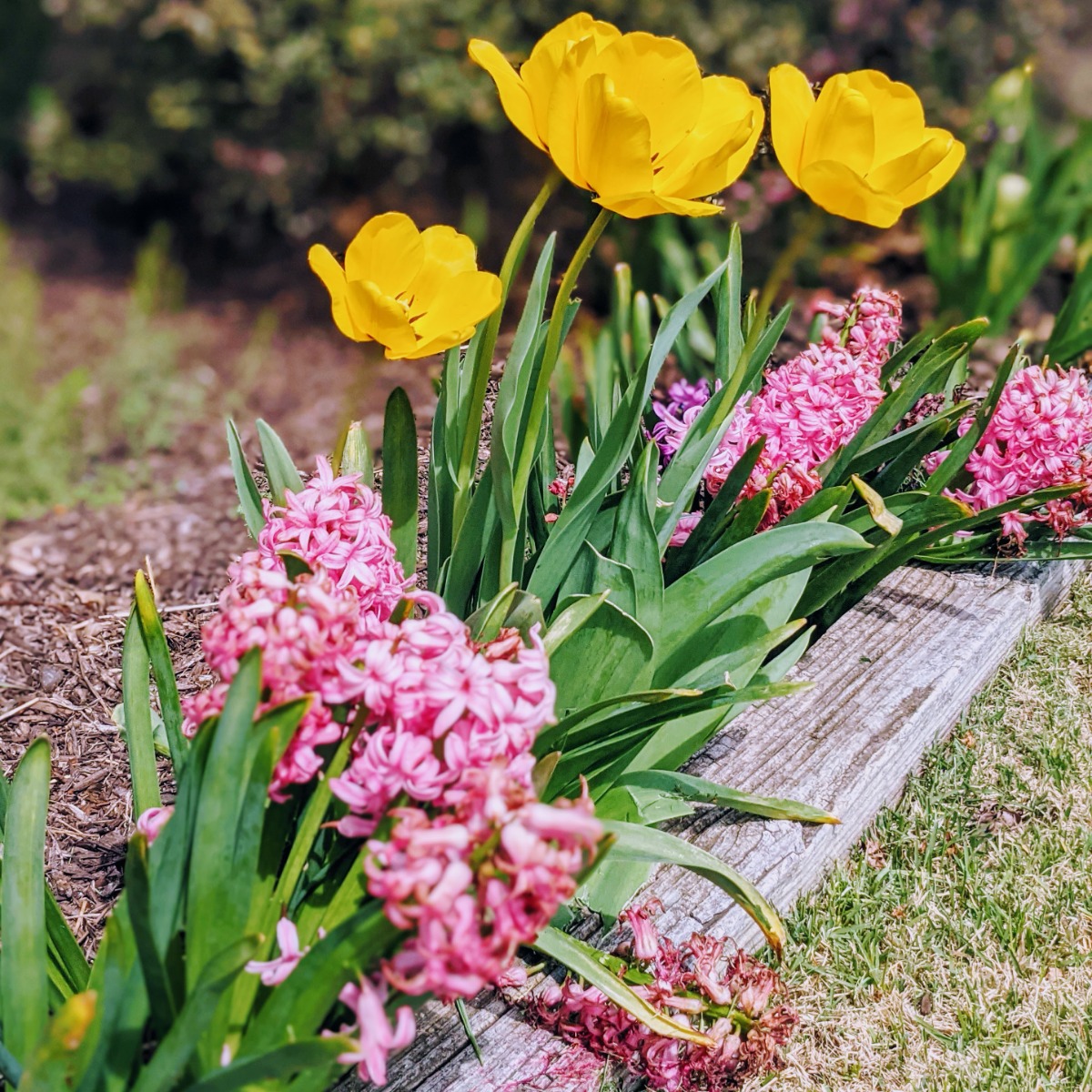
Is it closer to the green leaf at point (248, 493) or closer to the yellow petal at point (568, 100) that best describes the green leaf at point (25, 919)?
the green leaf at point (248, 493)

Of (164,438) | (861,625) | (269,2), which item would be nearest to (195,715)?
(861,625)

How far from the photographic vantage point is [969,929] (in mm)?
1650

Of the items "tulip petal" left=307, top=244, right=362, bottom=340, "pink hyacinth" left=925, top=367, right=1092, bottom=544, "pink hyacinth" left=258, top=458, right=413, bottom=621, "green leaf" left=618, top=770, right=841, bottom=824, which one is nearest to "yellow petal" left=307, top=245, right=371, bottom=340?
"tulip petal" left=307, top=244, right=362, bottom=340

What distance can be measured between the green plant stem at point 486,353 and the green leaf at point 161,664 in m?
0.43

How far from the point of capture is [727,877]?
49.6 inches

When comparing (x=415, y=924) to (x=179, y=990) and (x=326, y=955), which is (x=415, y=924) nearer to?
(x=326, y=955)

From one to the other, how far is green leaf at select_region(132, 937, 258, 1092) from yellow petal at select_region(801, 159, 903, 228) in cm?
98

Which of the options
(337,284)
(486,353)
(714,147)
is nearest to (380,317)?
(337,284)

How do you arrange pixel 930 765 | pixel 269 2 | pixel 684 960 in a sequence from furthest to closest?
1. pixel 269 2
2. pixel 930 765
3. pixel 684 960

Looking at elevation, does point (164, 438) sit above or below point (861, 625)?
below

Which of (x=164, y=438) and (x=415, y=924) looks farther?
(x=164, y=438)

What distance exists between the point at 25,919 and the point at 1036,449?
68.1 inches

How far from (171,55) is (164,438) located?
234 centimetres

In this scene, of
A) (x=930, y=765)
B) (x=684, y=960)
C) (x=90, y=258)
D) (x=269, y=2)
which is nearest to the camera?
(x=684, y=960)
